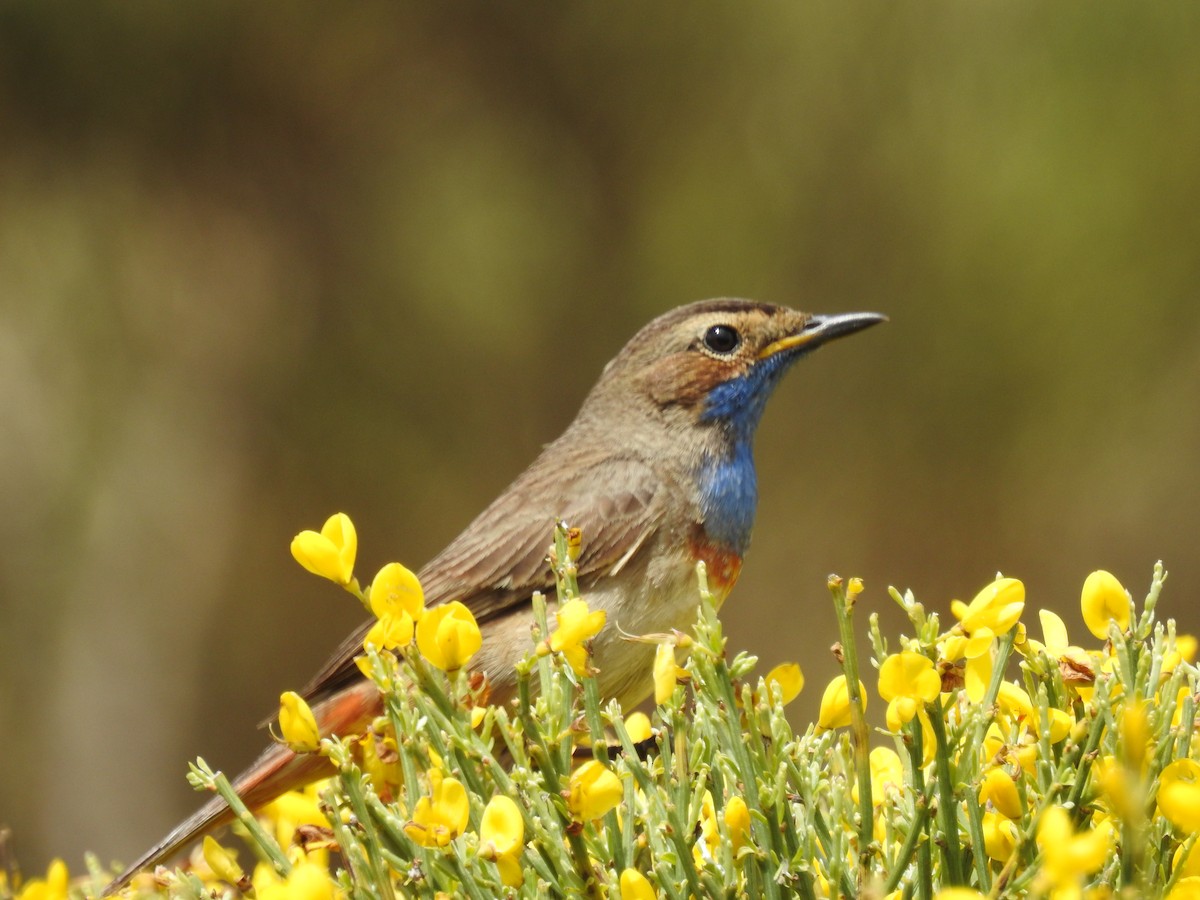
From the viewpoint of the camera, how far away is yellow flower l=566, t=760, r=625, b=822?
1.33 meters

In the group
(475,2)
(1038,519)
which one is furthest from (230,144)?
(1038,519)

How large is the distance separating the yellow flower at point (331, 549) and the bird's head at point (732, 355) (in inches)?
78.5

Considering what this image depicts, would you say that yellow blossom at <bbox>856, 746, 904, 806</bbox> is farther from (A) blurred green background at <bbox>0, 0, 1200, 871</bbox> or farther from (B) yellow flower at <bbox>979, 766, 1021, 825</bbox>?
(A) blurred green background at <bbox>0, 0, 1200, 871</bbox>

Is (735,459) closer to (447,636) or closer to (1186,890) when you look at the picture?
(447,636)

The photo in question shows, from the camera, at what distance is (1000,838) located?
143cm

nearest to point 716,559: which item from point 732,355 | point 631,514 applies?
point 631,514

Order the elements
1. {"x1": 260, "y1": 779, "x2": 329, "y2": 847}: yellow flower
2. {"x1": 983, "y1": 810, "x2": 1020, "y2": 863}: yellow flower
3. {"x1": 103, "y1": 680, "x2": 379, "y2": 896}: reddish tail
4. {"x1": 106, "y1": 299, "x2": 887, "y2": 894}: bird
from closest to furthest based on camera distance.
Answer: {"x1": 983, "y1": 810, "x2": 1020, "y2": 863}: yellow flower → {"x1": 260, "y1": 779, "x2": 329, "y2": 847}: yellow flower → {"x1": 103, "y1": 680, "x2": 379, "y2": 896}: reddish tail → {"x1": 106, "y1": 299, "x2": 887, "y2": 894}: bird

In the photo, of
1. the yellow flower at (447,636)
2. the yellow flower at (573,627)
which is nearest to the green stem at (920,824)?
the yellow flower at (573,627)

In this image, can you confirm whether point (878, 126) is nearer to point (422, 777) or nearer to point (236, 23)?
point (236, 23)

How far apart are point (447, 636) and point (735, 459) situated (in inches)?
78.2

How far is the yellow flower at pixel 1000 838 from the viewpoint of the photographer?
142 cm

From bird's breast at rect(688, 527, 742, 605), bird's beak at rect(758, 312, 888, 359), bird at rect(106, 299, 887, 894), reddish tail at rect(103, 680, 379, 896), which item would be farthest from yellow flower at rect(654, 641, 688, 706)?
bird's beak at rect(758, 312, 888, 359)

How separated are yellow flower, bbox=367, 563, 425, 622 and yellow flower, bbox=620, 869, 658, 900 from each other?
348mm

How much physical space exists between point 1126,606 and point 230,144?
3.29m
